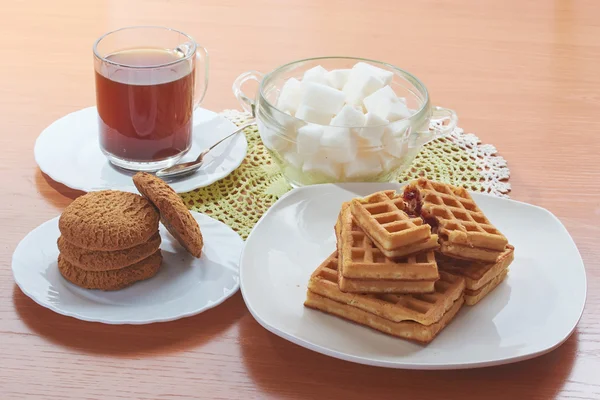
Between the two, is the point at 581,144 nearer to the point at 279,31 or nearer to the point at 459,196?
the point at 459,196

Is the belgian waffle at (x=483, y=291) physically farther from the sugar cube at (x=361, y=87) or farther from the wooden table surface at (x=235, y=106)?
the sugar cube at (x=361, y=87)

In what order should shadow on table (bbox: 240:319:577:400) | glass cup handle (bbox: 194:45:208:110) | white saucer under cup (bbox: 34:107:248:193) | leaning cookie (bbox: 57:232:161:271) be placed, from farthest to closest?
glass cup handle (bbox: 194:45:208:110)
white saucer under cup (bbox: 34:107:248:193)
leaning cookie (bbox: 57:232:161:271)
shadow on table (bbox: 240:319:577:400)

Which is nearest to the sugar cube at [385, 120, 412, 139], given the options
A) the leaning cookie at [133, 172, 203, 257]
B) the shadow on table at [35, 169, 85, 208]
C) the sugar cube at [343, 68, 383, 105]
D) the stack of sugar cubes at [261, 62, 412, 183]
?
the stack of sugar cubes at [261, 62, 412, 183]

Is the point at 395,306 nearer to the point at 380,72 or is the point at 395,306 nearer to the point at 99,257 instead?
the point at 99,257

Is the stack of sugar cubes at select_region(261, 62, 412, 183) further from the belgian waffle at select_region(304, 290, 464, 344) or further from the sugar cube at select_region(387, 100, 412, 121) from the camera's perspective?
the belgian waffle at select_region(304, 290, 464, 344)

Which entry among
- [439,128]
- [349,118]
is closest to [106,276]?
[349,118]

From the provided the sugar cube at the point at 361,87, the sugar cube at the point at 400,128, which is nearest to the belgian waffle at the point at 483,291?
the sugar cube at the point at 400,128
